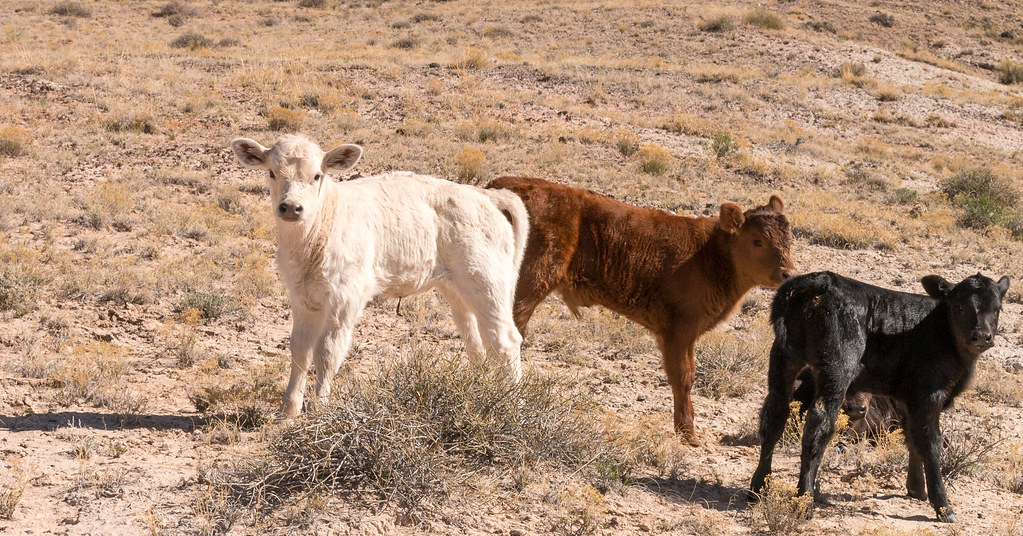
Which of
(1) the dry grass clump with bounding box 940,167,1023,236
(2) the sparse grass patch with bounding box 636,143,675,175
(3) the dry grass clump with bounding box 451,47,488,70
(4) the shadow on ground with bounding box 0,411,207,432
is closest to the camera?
(4) the shadow on ground with bounding box 0,411,207,432

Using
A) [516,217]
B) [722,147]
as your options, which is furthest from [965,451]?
[722,147]

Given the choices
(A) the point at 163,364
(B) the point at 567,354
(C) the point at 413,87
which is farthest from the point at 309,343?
(C) the point at 413,87

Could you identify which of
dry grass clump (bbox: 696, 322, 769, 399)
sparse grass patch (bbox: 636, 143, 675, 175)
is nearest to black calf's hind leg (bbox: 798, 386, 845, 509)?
dry grass clump (bbox: 696, 322, 769, 399)

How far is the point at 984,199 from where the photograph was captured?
57.8 feet

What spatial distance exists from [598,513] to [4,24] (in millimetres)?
39405

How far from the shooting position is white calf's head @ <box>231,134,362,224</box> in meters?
6.09

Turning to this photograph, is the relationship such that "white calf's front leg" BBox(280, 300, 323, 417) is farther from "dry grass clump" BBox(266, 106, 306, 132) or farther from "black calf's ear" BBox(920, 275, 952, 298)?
"dry grass clump" BBox(266, 106, 306, 132)

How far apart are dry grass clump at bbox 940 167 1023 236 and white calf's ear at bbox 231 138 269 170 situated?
49.1 feet

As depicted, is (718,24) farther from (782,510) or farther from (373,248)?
(782,510)

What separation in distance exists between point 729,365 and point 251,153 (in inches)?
216

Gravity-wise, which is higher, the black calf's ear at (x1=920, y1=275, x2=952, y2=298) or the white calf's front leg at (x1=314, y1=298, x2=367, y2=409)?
the black calf's ear at (x1=920, y1=275, x2=952, y2=298)

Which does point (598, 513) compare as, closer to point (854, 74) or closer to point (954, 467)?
point (954, 467)

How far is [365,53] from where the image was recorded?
29391 millimetres

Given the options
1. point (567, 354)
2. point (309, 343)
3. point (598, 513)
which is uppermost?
point (309, 343)
